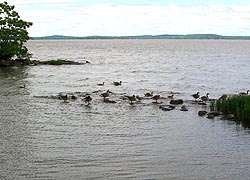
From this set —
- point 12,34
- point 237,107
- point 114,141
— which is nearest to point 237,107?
point 237,107

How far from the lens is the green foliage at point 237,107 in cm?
2486

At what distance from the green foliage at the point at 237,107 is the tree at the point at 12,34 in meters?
44.4

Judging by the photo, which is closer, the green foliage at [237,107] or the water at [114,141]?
the water at [114,141]

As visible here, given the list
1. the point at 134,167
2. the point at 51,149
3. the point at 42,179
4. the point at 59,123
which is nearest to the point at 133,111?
the point at 59,123

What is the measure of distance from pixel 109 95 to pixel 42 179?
21565 millimetres

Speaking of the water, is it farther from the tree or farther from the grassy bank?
the tree

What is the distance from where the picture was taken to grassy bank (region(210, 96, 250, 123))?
81.6 feet

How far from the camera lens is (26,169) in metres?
16.2

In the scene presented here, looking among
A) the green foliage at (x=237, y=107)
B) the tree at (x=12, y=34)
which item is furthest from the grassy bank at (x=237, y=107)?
the tree at (x=12, y=34)

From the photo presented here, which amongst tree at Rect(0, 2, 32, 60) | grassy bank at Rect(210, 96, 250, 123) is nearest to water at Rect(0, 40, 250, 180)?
grassy bank at Rect(210, 96, 250, 123)

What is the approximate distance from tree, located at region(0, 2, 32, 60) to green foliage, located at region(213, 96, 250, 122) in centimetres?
4443

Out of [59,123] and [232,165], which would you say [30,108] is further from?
[232,165]

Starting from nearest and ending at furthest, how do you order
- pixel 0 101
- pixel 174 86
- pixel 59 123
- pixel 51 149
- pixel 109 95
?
pixel 51 149 < pixel 59 123 < pixel 0 101 < pixel 109 95 < pixel 174 86

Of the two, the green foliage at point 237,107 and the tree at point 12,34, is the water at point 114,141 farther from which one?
the tree at point 12,34
